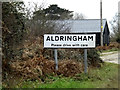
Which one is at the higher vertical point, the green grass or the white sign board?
the white sign board

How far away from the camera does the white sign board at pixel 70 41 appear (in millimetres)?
8500

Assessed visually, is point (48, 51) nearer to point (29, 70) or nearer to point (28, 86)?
point (29, 70)

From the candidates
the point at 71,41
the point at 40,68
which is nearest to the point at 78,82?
the point at 40,68

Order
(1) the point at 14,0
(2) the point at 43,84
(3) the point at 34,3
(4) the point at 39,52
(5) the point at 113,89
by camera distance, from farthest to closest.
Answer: (3) the point at 34,3
(4) the point at 39,52
(1) the point at 14,0
(2) the point at 43,84
(5) the point at 113,89

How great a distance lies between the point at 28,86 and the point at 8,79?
2.09 feet

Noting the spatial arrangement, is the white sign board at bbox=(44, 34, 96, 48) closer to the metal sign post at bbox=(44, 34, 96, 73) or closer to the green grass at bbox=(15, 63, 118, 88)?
the metal sign post at bbox=(44, 34, 96, 73)

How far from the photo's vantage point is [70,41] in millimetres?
8570

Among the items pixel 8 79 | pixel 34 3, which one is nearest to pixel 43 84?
pixel 8 79

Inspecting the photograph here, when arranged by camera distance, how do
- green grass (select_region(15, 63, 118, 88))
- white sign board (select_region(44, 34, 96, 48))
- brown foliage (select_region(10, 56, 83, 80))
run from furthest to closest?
1. white sign board (select_region(44, 34, 96, 48))
2. brown foliage (select_region(10, 56, 83, 80))
3. green grass (select_region(15, 63, 118, 88))

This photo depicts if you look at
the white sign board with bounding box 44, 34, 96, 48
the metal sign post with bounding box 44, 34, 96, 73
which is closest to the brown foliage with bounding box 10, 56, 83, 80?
the metal sign post with bounding box 44, 34, 96, 73

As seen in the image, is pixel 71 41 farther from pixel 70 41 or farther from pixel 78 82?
pixel 78 82

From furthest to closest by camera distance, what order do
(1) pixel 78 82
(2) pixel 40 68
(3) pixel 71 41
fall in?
(3) pixel 71 41 < (2) pixel 40 68 < (1) pixel 78 82

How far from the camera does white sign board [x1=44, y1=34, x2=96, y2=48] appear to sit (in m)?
8.50

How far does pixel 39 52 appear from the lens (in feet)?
31.6
